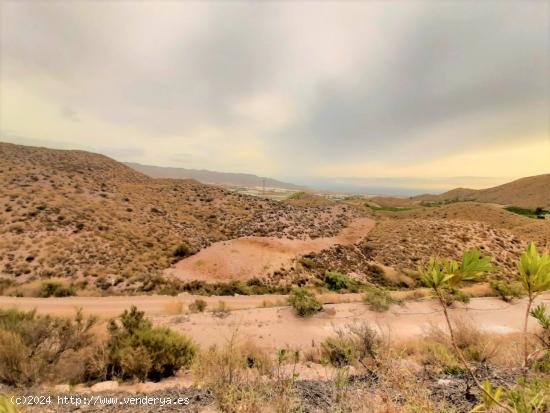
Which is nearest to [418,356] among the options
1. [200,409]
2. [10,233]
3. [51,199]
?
Answer: [200,409]

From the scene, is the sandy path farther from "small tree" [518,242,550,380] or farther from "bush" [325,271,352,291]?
"small tree" [518,242,550,380]

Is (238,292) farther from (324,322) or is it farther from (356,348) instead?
(356,348)

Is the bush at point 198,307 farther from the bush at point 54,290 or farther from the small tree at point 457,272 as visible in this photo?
the small tree at point 457,272

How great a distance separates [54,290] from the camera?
17125mm

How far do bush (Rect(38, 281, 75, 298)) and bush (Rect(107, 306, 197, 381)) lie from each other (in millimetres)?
12130

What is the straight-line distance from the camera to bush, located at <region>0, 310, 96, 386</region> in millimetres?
6012

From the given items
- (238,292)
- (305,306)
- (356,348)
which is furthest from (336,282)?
(356,348)

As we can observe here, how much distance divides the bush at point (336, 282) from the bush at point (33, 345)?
17634 mm

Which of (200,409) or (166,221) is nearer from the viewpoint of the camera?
(200,409)

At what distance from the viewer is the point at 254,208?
158 ft

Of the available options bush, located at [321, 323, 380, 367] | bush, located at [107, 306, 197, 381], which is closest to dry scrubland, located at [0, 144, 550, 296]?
bush, located at [107, 306, 197, 381]

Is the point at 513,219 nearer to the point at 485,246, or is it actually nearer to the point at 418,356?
the point at 485,246

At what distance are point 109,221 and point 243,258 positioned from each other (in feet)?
51.1

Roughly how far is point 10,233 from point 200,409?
2887cm
